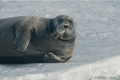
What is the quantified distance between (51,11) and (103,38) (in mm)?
3225

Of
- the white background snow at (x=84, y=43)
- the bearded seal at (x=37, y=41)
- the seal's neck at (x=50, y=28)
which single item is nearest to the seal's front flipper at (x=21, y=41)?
the bearded seal at (x=37, y=41)

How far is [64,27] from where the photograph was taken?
6.03 metres

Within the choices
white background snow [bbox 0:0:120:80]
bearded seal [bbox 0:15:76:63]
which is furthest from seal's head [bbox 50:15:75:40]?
white background snow [bbox 0:0:120:80]

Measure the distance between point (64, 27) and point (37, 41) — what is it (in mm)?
477

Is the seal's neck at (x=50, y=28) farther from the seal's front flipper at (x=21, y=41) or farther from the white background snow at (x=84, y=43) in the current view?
the white background snow at (x=84, y=43)

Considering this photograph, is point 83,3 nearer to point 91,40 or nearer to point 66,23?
point 91,40

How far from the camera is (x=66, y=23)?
6.09 meters

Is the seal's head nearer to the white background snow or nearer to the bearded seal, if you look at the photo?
the bearded seal

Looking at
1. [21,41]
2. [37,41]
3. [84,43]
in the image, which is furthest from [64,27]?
[84,43]

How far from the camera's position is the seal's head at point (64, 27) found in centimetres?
598

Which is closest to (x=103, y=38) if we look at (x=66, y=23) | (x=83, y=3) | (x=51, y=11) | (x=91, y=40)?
(x=91, y=40)

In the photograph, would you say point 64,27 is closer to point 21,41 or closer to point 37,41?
point 37,41

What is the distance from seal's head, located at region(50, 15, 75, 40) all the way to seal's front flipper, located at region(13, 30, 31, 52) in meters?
0.47

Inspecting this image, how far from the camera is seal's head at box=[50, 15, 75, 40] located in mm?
5980
